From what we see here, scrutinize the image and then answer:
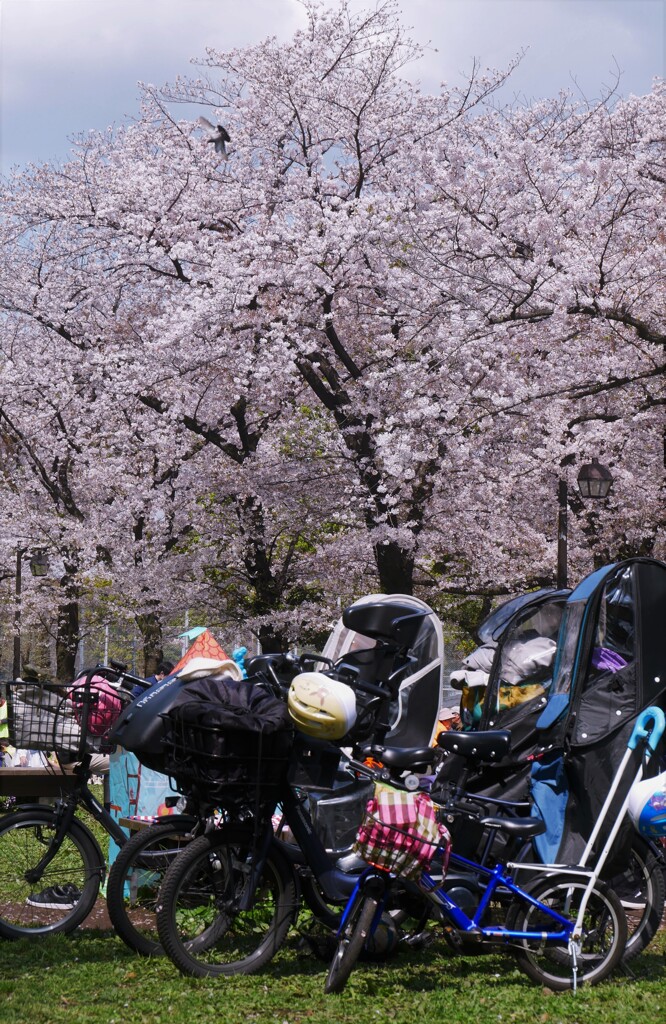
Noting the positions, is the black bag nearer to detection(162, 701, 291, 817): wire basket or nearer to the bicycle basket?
detection(162, 701, 291, 817): wire basket

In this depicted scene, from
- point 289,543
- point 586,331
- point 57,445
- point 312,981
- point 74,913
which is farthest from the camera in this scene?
point 57,445

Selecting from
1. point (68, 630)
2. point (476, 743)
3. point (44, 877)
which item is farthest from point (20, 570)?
point (476, 743)

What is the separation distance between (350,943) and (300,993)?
0.33 metres

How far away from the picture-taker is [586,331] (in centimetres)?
1473

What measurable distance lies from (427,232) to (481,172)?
4.52ft

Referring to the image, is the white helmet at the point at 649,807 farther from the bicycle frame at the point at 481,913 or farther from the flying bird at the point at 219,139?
the flying bird at the point at 219,139

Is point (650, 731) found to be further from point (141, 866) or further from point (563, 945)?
point (141, 866)

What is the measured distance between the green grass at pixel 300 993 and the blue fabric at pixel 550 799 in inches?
23.1

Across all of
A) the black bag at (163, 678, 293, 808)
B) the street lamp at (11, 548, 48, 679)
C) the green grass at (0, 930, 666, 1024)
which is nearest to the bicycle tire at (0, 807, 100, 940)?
the green grass at (0, 930, 666, 1024)

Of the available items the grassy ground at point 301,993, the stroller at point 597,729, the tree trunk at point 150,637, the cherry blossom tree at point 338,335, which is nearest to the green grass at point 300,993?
the grassy ground at point 301,993

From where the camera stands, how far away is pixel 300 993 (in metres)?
4.76

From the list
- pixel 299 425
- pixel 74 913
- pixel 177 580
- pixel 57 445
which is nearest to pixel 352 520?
pixel 299 425

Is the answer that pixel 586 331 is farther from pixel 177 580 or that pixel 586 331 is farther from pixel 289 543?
pixel 177 580

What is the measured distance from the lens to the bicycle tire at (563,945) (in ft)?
16.4
